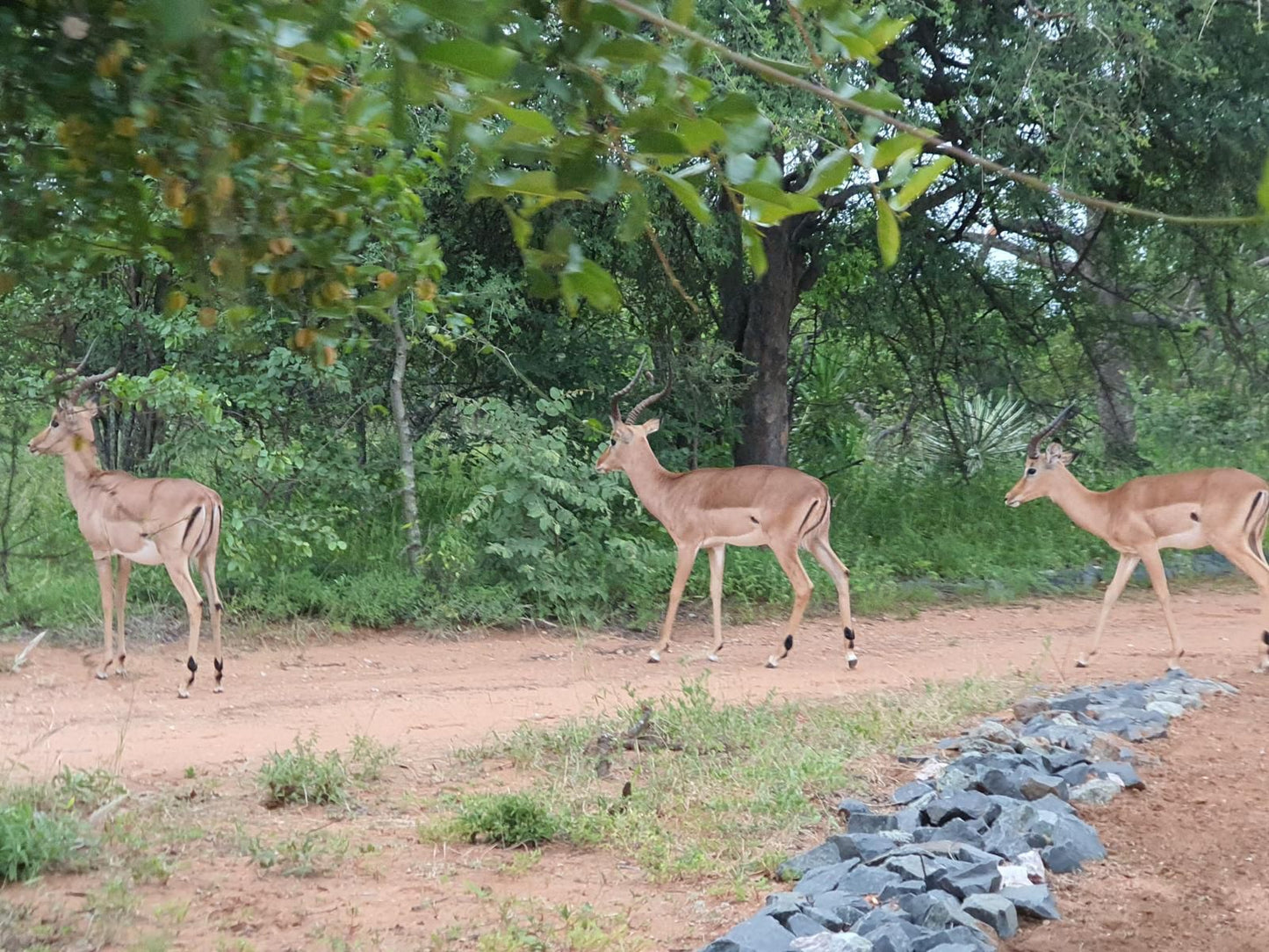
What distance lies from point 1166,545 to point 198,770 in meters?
6.73

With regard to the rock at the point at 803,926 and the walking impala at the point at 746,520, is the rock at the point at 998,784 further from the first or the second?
the walking impala at the point at 746,520

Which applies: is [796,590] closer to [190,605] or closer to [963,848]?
[190,605]

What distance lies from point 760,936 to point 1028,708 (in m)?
3.18

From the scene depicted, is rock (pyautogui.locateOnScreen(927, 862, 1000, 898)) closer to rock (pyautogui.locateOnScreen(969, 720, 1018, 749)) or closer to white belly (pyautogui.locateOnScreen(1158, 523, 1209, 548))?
rock (pyautogui.locateOnScreen(969, 720, 1018, 749))

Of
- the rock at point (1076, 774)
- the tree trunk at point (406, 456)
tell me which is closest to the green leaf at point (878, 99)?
the rock at point (1076, 774)

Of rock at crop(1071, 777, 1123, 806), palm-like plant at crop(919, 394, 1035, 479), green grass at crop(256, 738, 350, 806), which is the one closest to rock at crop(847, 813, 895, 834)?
rock at crop(1071, 777, 1123, 806)

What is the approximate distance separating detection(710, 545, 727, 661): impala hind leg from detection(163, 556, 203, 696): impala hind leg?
3.43 metres

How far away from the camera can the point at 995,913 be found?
3684 mm

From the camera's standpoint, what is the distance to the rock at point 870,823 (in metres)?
4.46

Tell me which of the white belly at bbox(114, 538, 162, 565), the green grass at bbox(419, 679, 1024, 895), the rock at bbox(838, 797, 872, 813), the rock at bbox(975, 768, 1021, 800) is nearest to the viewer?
the green grass at bbox(419, 679, 1024, 895)

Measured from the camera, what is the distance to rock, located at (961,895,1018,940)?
3678 millimetres

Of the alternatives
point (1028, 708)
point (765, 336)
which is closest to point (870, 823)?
point (1028, 708)

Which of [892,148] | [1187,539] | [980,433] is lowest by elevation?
[1187,539]

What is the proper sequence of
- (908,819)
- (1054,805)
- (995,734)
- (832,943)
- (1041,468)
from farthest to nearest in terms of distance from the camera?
(1041,468), (995,734), (1054,805), (908,819), (832,943)
